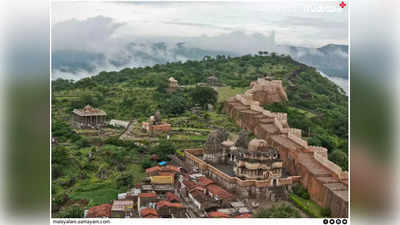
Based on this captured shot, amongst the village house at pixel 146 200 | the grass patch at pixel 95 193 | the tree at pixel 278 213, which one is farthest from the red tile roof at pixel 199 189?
the grass patch at pixel 95 193

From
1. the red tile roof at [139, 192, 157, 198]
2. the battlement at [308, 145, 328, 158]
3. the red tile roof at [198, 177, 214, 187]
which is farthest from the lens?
the battlement at [308, 145, 328, 158]

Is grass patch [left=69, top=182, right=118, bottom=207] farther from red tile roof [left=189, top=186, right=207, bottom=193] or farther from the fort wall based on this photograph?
the fort wall

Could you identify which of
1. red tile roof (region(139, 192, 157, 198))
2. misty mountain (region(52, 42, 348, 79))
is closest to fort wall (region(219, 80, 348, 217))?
misty mountain (region(52, 42, 348, 79))

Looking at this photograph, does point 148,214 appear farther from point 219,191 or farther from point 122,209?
point 219,191

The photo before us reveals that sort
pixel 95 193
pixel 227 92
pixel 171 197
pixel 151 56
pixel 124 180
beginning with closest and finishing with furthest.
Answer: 1. pixel 171 197
2. pixel 95 193
3. pixel 124 180
4. pixel 151 56
5. pixel 227 92

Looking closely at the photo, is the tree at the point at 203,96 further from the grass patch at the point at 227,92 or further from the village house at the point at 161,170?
the village house at the point at 161,170

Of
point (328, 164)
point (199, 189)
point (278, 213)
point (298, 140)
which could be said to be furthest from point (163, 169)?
point (328, 164)
